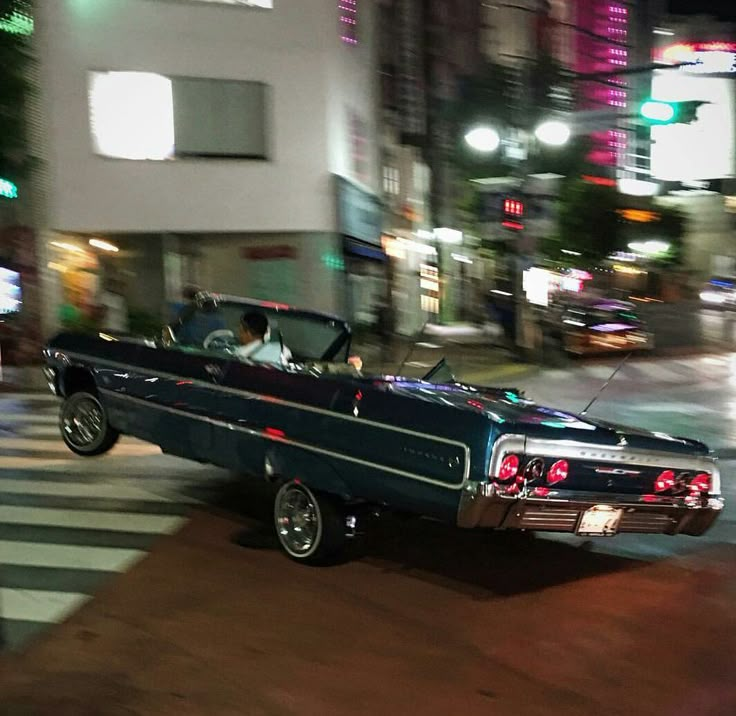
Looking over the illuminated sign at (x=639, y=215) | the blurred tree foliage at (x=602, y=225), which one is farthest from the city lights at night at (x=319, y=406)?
the illuminated sign at (x=639, y=215)

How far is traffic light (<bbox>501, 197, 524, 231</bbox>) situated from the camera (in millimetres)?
17344

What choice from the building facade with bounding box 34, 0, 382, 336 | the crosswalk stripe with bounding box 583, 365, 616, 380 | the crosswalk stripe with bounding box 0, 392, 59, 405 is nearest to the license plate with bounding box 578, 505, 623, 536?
the crosswalk stripe with bounding box 0, 392, 59, 405

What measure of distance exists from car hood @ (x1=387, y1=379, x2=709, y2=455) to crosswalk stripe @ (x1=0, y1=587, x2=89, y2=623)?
2.30m

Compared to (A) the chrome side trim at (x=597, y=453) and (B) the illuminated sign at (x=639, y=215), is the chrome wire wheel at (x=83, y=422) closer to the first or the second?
Answer: (A) the chrome side trim at (x=597, y=453)

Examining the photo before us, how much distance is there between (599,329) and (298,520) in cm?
1671

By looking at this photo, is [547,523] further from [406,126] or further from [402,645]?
[406,126]

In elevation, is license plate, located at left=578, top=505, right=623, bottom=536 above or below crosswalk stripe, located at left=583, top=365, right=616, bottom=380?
below

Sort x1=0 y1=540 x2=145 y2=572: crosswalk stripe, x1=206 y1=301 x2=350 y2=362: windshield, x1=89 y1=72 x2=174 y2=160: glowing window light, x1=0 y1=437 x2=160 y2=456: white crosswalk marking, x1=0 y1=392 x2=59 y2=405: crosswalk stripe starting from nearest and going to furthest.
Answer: x1=0 y1=540 x2=145 y2=572: crosswalk stripe → x1=206 y1=301 x2=350 y2=362: windshield → x1=0 y1=437 x2=160 y2=456: white crosswalk marking → x1=0 y1=392 x2=59 y2=405: crosswalk stripe → x1=89 y1=72 x2=174 y2=160: glowing window light

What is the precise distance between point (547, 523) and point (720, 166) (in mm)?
46982

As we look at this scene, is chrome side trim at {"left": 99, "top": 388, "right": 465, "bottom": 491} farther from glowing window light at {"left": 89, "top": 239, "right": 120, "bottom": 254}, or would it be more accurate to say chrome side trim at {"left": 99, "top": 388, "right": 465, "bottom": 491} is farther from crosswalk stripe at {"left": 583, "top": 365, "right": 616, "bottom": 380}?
crosswalk stripe at {"left": 583, "top": 365, "right": 616, "bottom": 380}

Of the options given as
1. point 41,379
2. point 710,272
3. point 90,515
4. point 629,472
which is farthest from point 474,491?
point 710,272

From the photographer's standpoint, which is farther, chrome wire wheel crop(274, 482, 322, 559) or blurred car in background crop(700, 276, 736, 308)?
blurred car in background crop(700, 276, 736, 308)

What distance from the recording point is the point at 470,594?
5637 mm

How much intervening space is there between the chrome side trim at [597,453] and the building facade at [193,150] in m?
13.9
